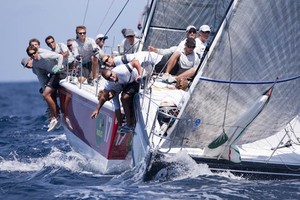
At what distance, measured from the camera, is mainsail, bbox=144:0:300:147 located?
8359 mm

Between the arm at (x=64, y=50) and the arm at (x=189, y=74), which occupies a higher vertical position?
the arm at (x=64, y=50)

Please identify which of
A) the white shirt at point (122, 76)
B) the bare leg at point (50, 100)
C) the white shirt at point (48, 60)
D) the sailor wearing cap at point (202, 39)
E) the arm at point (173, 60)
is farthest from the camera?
the bare leg at point (50, 100)

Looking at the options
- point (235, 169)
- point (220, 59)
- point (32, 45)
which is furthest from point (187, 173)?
point (32, 45)

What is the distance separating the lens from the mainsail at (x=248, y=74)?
836 cm

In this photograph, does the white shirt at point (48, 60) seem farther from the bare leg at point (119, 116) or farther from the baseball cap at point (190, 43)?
the baseball cap at point (190, 43)

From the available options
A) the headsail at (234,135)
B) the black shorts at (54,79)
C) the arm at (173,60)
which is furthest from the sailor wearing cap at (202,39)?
the black shorts at (54,79)

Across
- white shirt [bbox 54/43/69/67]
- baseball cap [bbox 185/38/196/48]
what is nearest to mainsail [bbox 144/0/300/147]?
baseball cap [bbox 185/38/196/48]

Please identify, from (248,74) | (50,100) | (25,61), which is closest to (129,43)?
(50,100)

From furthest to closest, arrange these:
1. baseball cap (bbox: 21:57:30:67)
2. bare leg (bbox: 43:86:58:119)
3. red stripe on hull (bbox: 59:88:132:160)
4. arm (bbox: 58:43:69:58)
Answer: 1. bare leg (bbox: 43:86:58:119)
2. arm (bbox: 58:43:69:58)
3. baseball cap (bbox: 21:57:30:67)
4. red stripe on hull (bbox: 59:88:132:160)

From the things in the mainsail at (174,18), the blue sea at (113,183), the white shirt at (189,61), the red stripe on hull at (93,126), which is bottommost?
the blue sea at (113,183)

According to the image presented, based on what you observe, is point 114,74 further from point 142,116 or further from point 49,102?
point 49,102

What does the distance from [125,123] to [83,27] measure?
2.54 meters

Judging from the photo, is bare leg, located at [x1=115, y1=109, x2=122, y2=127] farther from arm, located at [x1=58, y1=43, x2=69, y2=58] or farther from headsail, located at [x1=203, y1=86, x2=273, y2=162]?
arm, located at [x1=58, y1=43, x2=69, y2=58]

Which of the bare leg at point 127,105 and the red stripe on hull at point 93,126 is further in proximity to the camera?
the red stripe on hull at point 93,126
